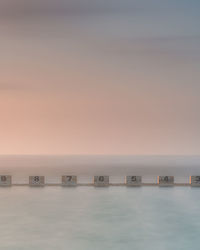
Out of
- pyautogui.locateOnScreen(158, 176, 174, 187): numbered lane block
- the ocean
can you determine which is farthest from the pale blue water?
pyautogui.locateOnScreen(158, 176, 174, 187): numbered lane block

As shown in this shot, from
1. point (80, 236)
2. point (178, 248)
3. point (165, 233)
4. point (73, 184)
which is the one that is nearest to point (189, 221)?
point (165, 233)

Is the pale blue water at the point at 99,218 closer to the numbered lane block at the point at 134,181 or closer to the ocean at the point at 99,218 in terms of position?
the ocean at the point at 99,218

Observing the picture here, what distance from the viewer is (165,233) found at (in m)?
10.2

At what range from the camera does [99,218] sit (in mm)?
12000

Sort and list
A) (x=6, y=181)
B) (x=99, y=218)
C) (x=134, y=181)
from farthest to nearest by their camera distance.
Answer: (x=134, y=181) < (x=6, y=181) < (x=99, y=218)

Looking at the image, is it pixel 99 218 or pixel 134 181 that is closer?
pixel 99 218

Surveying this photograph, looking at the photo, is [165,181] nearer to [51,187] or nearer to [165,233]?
[51,187]

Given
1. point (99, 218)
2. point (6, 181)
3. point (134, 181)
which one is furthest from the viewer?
point (134, 181)

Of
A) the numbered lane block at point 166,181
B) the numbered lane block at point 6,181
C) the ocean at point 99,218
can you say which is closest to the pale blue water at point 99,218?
the ocean at point 99,218

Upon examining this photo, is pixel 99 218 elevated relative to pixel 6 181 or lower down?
lower down

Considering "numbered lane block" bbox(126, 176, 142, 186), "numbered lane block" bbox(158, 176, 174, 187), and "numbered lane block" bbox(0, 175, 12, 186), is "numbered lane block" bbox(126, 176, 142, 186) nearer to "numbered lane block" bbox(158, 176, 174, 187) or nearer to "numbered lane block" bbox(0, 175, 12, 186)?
"numbered lane block" bbox(158, 176, 174, 187)

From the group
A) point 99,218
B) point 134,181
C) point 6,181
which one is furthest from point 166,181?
point 6,181

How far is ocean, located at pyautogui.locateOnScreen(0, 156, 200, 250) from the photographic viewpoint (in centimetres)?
936

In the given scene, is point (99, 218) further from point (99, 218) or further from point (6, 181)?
point (6, 181)
